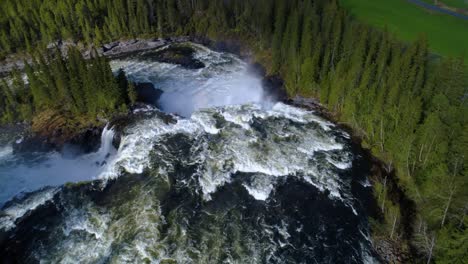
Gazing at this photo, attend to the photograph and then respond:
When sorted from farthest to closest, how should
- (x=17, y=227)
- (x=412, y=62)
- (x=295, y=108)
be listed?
(x=295, y=108)
(x=412, y=62)
(x=17, y=227)

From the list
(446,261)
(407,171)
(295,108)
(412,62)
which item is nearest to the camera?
(446,261)

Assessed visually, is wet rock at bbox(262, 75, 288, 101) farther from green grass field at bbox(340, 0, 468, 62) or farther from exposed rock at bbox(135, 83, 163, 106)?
green grass field at bbox(340, 0, 468, 62)

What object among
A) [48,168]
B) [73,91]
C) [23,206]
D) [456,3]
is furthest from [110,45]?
[456,3]

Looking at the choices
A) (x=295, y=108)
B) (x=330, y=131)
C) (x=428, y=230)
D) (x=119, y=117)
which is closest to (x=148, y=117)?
(x=119, y=117)

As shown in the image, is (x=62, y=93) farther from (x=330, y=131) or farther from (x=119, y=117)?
(x=330, y=131)

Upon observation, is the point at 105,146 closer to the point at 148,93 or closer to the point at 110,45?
the point at 148,93

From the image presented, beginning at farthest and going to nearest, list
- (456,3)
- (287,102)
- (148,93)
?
(456,3), (148,93), (287,102)
